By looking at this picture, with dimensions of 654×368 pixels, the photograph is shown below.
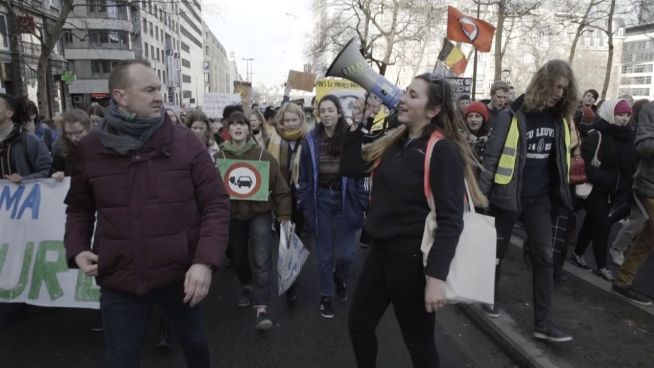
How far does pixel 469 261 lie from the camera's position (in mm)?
2221

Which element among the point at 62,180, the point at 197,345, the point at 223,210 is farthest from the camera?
the point at 62,180

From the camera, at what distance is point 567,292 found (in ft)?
15.0

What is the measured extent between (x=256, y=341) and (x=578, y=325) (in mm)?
2606

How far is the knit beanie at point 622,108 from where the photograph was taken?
452cm

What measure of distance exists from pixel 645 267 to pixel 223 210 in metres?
5.11

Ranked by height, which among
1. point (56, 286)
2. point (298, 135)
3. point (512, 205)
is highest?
point (298, 135)

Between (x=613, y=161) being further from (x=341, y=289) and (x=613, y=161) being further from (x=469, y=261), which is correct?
(x=469, y=261)

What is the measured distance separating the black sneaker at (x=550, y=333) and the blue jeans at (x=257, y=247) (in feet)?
7.15

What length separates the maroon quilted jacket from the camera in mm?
2154

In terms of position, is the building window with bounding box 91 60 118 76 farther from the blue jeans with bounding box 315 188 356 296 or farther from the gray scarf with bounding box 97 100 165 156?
the gray scarf with bounding box 97 100 165 156

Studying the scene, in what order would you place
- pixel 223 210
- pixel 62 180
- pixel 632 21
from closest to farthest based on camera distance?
pixel 223 210
pixel 62 180
pixel 632 21

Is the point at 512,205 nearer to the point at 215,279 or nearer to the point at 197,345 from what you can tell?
the point at 197,345

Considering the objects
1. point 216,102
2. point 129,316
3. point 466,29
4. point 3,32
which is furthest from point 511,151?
point 3,32

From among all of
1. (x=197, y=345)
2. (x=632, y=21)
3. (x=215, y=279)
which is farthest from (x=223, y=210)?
(x=632, y=21)
